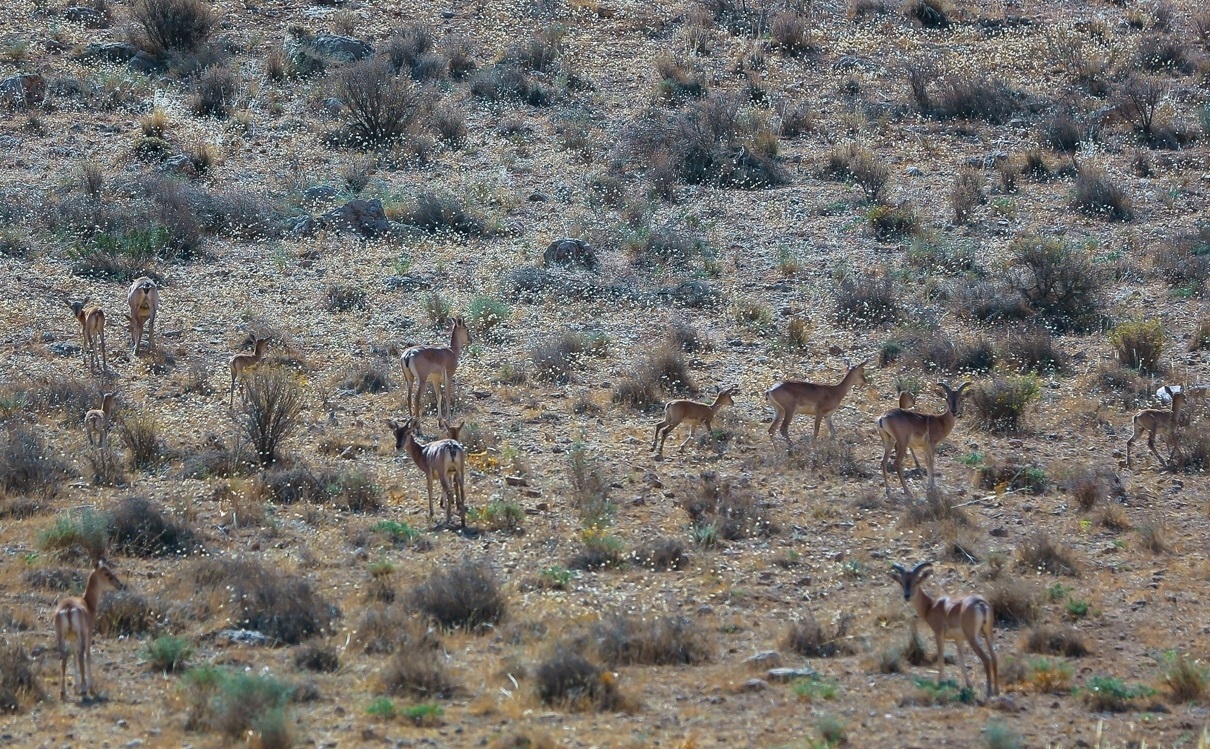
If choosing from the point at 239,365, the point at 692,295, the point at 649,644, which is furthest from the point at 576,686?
the point at 692,295

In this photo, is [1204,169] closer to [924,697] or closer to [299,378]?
[299,378]

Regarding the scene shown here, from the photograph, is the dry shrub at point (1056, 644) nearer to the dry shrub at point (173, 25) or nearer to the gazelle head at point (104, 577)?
the gazelle head at point (104, 577)

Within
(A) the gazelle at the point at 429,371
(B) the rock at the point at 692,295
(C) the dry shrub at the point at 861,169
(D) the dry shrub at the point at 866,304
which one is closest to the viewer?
(A) the gazelle at the point at 429,371

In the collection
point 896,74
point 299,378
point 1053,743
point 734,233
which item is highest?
point 896,74

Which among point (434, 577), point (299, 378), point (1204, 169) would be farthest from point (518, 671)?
point (1204, 169)

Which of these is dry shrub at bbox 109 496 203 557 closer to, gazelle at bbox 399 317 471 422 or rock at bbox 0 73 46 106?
gazelle at bbox 399 317 471 422

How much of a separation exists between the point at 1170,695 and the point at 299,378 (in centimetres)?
1177

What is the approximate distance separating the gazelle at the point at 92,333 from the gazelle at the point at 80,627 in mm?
8656

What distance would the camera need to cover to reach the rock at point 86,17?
35594 millimetres

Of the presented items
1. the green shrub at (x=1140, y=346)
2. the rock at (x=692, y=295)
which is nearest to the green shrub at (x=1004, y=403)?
the green shrub at (x=1140, y=346)

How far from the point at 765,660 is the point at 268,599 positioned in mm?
4129

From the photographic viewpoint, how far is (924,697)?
10.3 metres

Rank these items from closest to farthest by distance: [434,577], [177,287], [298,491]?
[434,577]
[298,491]
[177,287]

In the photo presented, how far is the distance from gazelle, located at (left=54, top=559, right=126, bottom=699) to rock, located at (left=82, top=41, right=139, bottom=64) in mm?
25542
